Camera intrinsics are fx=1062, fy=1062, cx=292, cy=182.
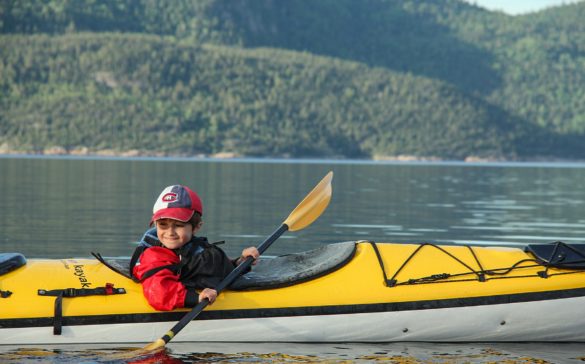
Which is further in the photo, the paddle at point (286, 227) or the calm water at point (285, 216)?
the calm water at point (285, 216)

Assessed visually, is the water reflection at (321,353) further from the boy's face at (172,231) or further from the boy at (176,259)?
the boy's face at (172,231)

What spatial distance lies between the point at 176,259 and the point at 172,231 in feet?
0.76

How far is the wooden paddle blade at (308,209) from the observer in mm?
10352

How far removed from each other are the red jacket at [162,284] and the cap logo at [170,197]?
0.40m

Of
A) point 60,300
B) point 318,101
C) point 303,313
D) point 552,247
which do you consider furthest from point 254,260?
point 318,101

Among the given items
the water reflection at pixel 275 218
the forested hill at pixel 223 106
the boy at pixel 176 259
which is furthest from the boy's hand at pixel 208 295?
the forested hill at pixel 223 106

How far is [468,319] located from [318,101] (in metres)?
161

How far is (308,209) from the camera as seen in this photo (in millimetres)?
10469

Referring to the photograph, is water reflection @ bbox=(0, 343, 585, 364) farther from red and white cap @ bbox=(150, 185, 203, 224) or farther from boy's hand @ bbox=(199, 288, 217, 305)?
red and white cap @ bbox=(150, 185, 203, 224)

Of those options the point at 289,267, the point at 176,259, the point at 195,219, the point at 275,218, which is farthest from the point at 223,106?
the point at 176,259

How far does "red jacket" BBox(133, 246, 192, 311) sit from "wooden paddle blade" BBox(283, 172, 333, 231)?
1.92 m

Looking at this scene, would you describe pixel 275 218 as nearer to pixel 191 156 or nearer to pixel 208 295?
pixel 208 295

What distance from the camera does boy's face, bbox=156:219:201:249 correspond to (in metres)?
8.59

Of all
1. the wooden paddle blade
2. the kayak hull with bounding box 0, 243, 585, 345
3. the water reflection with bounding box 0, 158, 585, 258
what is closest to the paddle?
the wooden paddle blade
